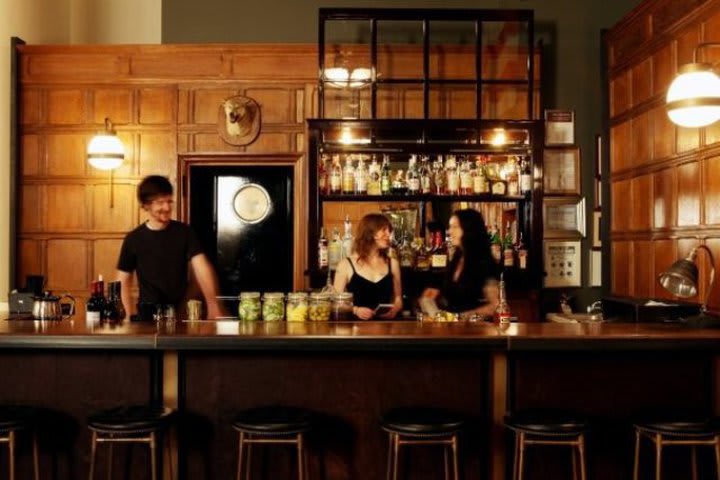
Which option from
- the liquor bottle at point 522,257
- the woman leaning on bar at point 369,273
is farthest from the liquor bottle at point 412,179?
the woman leaning on bar at point 369,273

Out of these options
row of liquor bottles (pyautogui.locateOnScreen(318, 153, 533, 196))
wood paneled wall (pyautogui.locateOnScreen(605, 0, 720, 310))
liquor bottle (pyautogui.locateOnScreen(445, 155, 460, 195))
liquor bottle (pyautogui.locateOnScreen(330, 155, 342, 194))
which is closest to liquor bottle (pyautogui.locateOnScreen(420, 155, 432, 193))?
row of liquor bottles (pyautogui.locateOnScreen(318, 153, 533, 196))

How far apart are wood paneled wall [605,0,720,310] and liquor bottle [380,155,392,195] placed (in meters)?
1.75

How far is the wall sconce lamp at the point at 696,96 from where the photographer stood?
392cm

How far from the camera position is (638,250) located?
5.78 metres

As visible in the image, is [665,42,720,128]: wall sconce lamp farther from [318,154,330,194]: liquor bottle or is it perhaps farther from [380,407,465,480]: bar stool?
[318,154,330,194]: liquor bottle

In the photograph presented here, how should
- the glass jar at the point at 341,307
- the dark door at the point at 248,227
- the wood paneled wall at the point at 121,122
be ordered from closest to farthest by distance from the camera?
the glass jar at the point at 341,307
the wood paneled wall at the point at 121,122
the dark door at the point at 248,227

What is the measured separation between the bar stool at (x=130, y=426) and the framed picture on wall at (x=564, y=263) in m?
4.13

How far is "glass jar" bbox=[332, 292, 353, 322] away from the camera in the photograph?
4.07 m

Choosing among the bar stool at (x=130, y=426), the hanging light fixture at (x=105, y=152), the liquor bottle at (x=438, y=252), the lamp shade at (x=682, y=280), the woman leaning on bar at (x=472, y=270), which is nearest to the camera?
the bar stool at (x=130, y=426)

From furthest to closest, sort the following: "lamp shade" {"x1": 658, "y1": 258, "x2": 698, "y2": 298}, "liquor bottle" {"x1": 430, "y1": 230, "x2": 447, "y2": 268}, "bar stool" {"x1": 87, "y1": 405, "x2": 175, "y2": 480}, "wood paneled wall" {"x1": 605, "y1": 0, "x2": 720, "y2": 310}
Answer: "liquor bottle" {"x1": 430, "y1": 230, "x2": 447, "y2": 268}, "wood paneled wall" {"x1": 605, "y1": 0, "x2": 720, "y2": 310}, "lamp shade" {"x1": 658, "y1": 258, "x2": 698, "y2": 298}, "bar stool" {"x1": 87, "y1": 405, "x2": 175, "y2": 480}

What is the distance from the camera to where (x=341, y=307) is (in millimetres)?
4086

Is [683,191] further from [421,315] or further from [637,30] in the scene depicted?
[421,315]

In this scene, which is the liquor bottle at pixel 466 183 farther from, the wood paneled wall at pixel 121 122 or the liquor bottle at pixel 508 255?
the wood paneled wall at pixel 121 122

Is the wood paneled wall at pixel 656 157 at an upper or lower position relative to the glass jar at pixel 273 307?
upper
